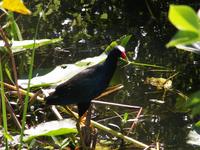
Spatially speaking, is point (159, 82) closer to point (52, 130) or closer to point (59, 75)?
point (59, 75)

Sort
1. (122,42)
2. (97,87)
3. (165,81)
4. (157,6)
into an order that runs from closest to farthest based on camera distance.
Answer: (97,87), (122,42), (165,81), (157,6)

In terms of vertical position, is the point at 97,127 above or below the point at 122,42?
below

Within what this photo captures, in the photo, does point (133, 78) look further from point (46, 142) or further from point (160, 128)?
point (46, 142)

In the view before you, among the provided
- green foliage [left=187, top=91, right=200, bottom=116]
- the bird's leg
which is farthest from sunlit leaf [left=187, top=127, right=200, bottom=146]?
green foliage [left=187, top=91, right=200, bottom=116]

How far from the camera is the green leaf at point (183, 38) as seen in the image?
0.34m

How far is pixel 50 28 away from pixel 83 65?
1.75 m

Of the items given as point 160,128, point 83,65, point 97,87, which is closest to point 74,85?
point 97,87

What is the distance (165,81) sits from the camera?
9.75 feet

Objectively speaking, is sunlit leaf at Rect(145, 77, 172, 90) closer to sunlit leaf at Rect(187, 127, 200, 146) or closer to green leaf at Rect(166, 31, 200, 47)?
sunlit leaf at Rect(187, 127, 200, 146)

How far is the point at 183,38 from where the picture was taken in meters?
0.35

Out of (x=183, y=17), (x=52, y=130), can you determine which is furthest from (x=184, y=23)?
(x=52, y=130)

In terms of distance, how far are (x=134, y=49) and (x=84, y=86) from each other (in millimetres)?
1558

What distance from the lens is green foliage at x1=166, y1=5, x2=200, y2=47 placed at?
337 mm

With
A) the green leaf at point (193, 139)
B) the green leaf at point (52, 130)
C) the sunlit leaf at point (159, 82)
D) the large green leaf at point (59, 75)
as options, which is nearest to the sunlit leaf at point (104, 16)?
the sunlit leaf at point (159, 82)
